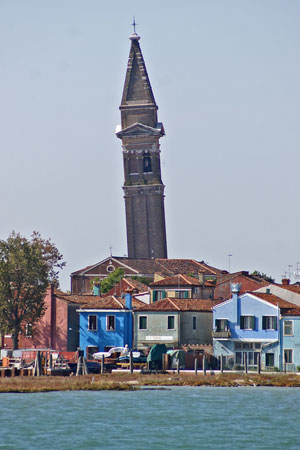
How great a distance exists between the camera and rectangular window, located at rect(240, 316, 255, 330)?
9262cm

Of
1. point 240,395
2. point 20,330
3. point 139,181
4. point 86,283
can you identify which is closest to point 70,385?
point 240,395

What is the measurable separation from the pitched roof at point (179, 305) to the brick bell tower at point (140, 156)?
62405 mm

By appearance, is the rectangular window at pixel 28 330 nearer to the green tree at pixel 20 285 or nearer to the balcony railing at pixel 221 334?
the green tree at pixel 20 285

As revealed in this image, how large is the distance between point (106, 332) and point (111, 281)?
86.6ft

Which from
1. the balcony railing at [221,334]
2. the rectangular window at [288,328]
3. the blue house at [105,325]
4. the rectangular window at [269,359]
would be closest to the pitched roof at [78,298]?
the blue house at [105,325]

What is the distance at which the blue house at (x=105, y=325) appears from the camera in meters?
99.0

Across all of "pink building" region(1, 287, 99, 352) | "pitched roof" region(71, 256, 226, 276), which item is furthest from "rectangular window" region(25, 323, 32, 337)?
"pitched roof" region(71, 256, 226, 276)

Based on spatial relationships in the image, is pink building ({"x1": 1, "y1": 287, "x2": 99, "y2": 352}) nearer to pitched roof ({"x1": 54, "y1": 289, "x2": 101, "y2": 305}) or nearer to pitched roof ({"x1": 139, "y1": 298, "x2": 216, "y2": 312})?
pitched roof ({"x1": 54, "y1": 289, "x2": 101, "y2": 305})

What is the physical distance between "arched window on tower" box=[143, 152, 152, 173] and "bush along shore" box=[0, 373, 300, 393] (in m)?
80.6

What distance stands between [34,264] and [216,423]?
4231cm

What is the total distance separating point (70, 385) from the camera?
78000mm

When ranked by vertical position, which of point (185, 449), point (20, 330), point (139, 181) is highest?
point (139, 181)

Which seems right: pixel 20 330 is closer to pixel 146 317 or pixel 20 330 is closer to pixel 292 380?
pixel 146 317

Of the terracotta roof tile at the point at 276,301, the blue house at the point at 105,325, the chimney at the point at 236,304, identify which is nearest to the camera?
the terracotta roof tile at the point at 276,301
